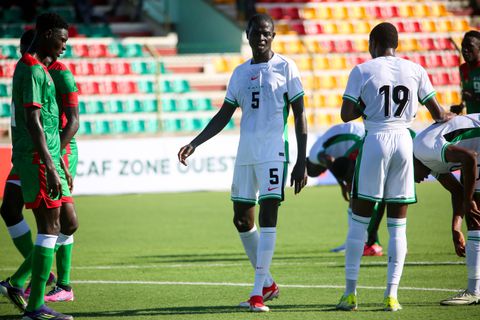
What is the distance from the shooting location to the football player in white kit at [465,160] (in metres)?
8.02

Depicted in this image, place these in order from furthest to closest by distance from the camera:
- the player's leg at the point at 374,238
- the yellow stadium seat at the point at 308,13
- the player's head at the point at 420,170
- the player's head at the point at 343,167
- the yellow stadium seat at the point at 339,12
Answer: the yellow stadium seat at the point at 339,12, the yellow stadium seat at the point at 308,13, the player's head at the point at 343,167, the player's leg at the point at 374,238, the player's head at the point at 420,170

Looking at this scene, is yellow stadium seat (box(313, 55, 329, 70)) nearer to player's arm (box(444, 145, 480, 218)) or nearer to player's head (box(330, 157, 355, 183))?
player's head (box(330, 157, 355, 183))

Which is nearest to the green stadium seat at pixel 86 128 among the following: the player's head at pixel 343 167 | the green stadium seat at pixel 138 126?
the green stadium seat at pixel 138 126

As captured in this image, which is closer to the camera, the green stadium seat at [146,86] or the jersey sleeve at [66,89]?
the jersey sleeve at [66,89]

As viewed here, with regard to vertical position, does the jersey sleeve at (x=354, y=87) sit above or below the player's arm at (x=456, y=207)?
above

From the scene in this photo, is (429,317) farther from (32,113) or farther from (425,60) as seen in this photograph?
(425,60)

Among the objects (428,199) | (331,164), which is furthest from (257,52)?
(428,199)

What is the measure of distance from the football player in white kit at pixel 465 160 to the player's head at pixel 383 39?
813 mm

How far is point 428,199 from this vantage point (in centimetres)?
1934

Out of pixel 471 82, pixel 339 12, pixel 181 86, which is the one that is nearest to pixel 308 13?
pixel 339 12

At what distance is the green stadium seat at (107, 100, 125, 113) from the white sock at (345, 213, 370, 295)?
18.2 metres

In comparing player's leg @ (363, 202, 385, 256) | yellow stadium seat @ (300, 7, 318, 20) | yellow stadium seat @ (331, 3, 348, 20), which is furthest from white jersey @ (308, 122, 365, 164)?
yellow stadium seat @ (331, 3, 348, 20)

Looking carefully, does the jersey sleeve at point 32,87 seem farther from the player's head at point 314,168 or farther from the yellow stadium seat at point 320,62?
the yellow stadium seat at point 320,62

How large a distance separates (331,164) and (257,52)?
13.9 feet
